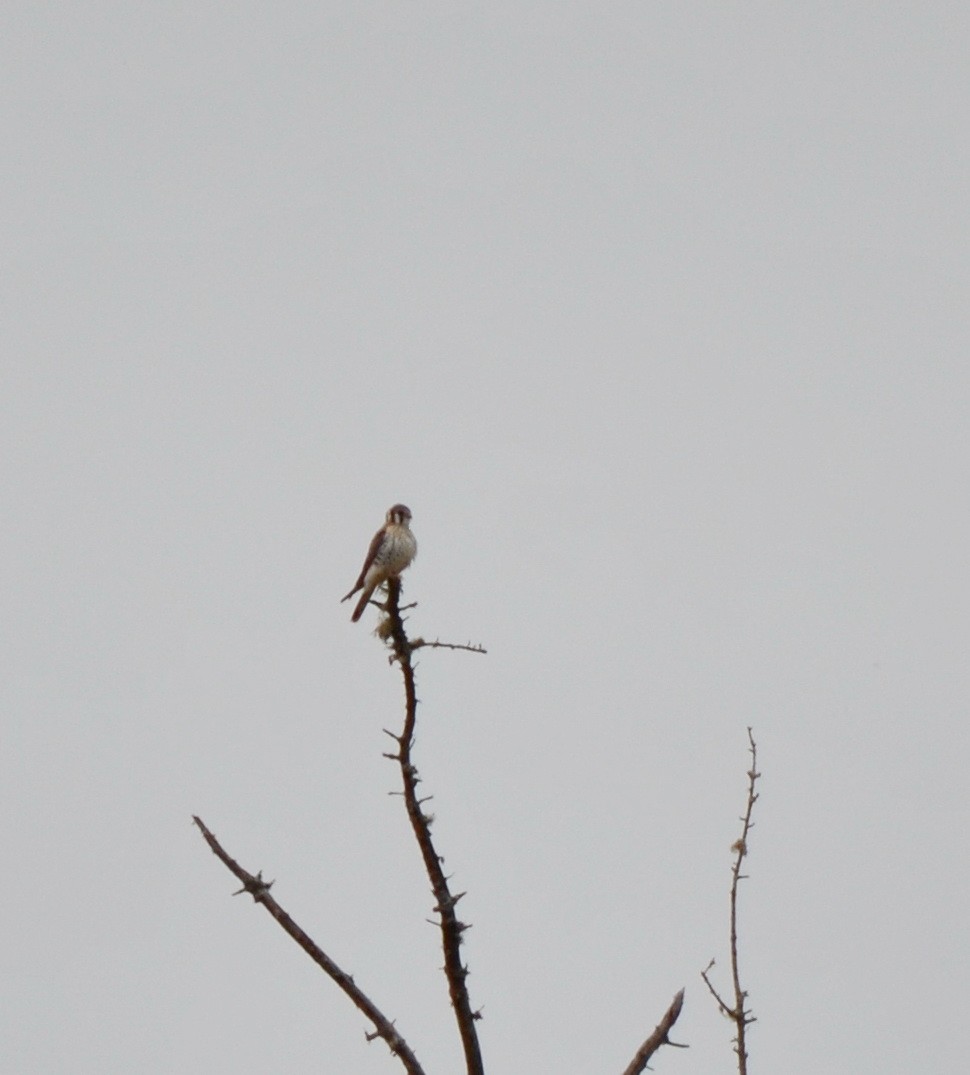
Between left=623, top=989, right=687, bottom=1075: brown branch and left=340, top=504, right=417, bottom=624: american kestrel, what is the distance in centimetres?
654

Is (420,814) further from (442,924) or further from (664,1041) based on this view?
(664,1041)

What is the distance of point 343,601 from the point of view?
10680mm

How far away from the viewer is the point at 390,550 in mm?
11898

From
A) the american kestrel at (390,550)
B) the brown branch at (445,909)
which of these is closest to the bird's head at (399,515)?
the american kestrel at (390,550)

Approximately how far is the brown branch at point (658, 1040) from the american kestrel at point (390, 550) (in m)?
6.54

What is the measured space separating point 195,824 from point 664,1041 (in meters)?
1.75

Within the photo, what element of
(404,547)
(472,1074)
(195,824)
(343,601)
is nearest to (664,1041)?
(472,1074)

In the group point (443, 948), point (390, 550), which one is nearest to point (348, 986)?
point (443, 948)

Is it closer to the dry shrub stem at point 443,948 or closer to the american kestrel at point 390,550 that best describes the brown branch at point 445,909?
the dry shrub stem at point 443,948

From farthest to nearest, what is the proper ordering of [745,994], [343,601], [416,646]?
[343,601] → [416,646] → [745,994]

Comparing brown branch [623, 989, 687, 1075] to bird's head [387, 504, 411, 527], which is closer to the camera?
brown branch [623, 989, 687, 1075]

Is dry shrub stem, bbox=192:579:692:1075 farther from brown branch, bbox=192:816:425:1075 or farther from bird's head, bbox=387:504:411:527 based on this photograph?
bird's head, bbox=387:504:411:527

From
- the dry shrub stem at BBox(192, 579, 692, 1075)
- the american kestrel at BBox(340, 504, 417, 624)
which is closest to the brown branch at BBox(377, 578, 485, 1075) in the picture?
the dry shrub stem at BBox(192, 579, 692, 1075)

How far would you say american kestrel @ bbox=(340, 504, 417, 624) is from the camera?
11.5 m
